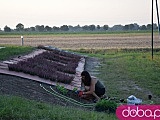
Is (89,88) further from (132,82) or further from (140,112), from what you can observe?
(140,112)

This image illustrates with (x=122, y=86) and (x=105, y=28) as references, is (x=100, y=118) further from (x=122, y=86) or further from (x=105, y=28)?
(x=105, y=28)

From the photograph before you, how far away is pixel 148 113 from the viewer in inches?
151

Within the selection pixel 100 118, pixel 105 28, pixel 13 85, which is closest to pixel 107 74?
pixel 13 85

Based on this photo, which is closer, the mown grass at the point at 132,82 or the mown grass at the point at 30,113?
the mown grass at the point at 30,113

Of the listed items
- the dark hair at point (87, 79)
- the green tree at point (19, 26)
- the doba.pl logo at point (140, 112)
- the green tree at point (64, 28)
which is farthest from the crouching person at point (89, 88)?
the green tree at point (64, 28)

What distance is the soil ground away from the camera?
889cm

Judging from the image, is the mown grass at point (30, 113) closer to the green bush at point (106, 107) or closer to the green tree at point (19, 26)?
the green bush at point (106, 107)

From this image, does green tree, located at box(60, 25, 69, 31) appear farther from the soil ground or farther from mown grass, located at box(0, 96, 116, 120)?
mown grass, located at box(0, 96, 116, 120)

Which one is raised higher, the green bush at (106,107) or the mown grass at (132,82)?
the green bush at (106,107)

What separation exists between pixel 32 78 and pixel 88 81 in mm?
2115

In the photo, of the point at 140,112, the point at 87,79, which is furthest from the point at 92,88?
the point at 140,112

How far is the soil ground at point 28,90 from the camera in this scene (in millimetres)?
8895

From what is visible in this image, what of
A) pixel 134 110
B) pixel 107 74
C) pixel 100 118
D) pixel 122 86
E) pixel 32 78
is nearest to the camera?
pixel 134 110

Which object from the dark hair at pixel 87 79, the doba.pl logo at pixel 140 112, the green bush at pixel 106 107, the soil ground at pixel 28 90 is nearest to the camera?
the doba.pl logo at pixel 140 112
